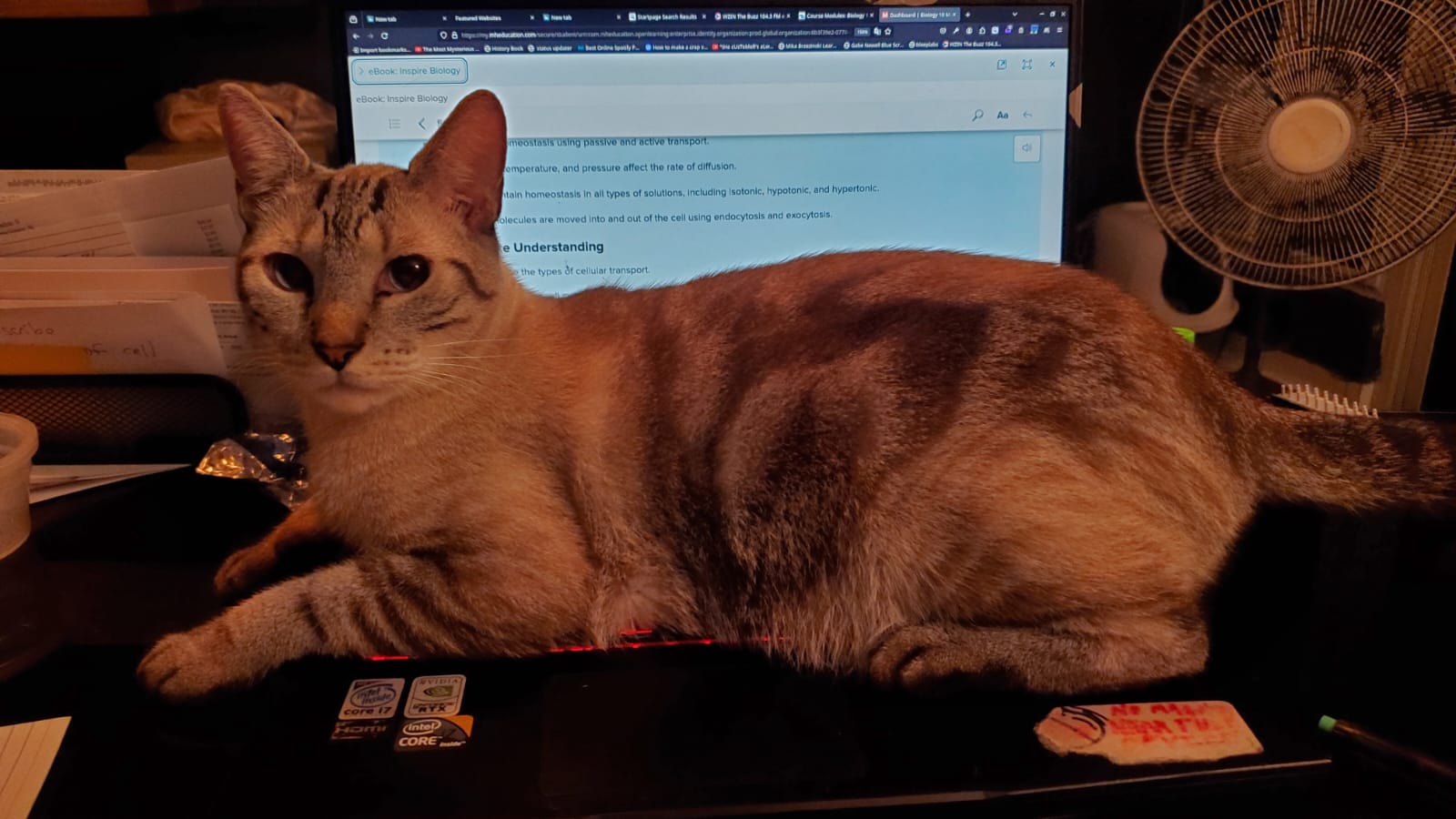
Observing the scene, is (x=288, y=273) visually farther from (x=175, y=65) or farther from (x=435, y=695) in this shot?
(x=175, y=65)

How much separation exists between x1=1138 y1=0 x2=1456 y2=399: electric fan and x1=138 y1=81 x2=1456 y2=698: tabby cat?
0.37 metres

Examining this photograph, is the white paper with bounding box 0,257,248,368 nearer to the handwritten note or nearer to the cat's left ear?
the cat's left ear

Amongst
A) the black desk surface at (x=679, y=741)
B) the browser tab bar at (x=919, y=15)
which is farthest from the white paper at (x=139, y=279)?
the browser tab bar at (x=919, y=15)

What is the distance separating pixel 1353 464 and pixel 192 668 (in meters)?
1.15

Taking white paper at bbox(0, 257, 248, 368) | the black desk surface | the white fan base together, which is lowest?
the black desk surface

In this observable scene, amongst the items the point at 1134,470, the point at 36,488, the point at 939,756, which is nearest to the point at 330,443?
the point at 36,488

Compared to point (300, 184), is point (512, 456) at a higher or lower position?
lower

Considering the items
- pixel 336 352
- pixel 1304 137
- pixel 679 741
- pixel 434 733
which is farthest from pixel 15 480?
pixel 1304 137

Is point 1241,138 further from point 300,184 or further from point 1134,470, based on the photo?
point 300,184

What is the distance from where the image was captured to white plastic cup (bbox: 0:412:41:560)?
3.57 ft

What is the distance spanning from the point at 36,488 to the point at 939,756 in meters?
1.19

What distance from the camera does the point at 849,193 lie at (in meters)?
1.33

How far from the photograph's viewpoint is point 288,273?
0.93m

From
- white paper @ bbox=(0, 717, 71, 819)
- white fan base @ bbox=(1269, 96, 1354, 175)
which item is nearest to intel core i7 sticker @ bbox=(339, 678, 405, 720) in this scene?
white paper @ bbox=(0, 717, 71, 819)
